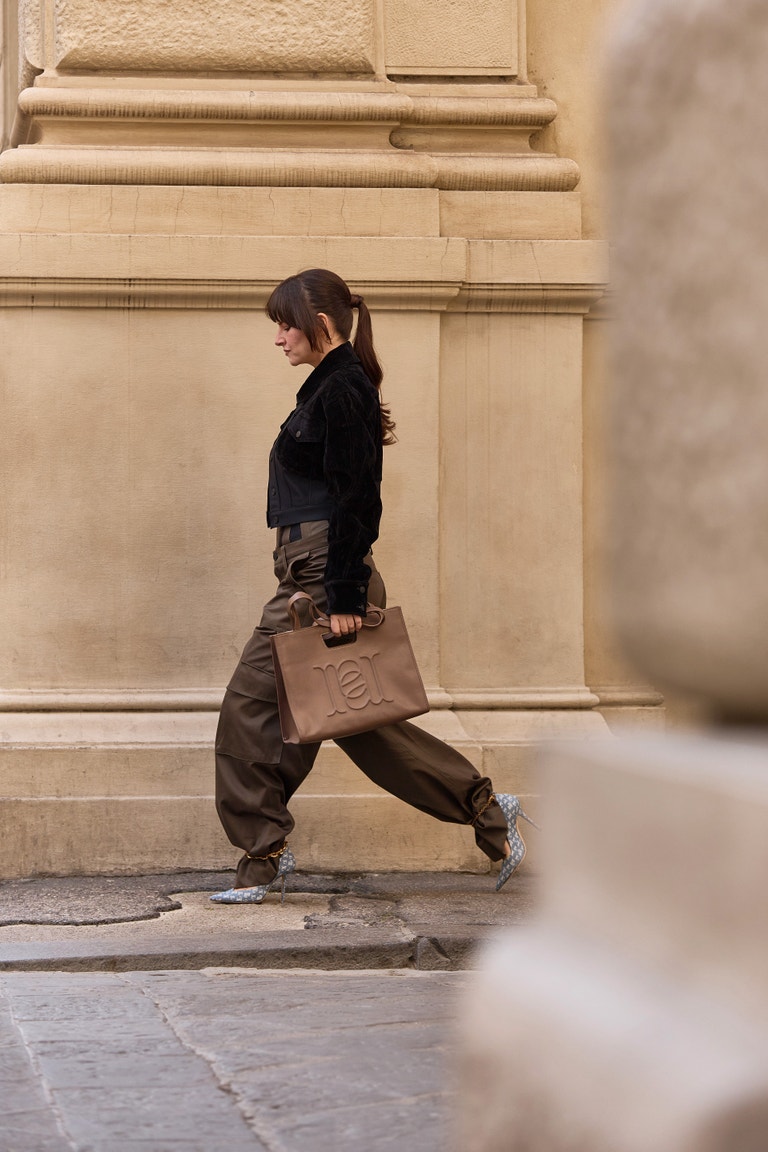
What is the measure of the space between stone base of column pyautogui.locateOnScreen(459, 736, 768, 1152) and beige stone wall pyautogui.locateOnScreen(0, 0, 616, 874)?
4094 millimetres

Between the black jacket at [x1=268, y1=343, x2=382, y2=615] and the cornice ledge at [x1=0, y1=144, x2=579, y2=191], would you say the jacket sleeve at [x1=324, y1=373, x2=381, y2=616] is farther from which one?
the cornice ledge at [x1=0, y1=144, x2=579, y2=191]

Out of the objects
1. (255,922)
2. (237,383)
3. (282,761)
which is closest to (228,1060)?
(255,922)

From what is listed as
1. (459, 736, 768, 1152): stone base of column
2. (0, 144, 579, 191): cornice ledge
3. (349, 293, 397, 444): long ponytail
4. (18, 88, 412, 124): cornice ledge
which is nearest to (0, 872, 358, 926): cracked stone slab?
(349, 293, 397, 444): long ponytail

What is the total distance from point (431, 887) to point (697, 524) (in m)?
4.06

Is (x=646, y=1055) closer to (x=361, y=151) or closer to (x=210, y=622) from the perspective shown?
(x=210, y=622)

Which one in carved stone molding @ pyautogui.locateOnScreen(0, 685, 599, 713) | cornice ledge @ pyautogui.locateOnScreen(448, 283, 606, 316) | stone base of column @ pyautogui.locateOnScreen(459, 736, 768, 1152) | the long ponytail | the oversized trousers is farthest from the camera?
cornice ledge @ pyautogui.locateOnScreen(448, 283, 606, 316)

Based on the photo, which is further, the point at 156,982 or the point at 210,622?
the point at 210,622

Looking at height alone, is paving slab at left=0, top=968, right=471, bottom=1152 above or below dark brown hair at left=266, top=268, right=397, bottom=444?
below

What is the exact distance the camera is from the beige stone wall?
5.81 meters

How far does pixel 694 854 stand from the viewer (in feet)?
4.68

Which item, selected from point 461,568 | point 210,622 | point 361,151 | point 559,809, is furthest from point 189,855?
point 559,809

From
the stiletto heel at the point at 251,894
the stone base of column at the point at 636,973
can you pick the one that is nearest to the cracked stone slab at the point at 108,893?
the stiletto heel at the point at 251,894

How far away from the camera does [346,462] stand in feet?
16.1

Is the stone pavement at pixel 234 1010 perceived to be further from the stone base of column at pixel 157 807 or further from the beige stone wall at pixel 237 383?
the beige stone wall at pixel 237 383
